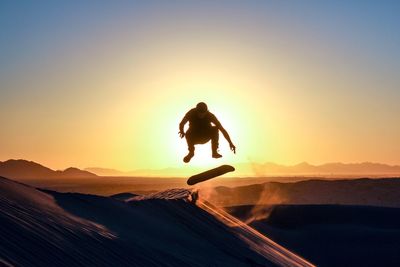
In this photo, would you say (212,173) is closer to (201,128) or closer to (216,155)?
(216,155)

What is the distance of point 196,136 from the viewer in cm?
980

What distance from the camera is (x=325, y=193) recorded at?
75312mm

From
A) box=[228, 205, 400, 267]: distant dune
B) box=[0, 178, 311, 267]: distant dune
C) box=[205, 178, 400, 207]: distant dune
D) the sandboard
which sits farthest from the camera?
box=[205, 178, 400, 207]: distant dune

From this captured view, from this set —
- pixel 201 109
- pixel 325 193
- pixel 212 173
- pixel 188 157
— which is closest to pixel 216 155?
pixel 188 157

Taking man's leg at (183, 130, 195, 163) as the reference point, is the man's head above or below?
above

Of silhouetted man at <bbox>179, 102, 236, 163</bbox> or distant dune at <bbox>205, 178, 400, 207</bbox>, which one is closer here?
silhouetted man at <bbox>179, 102, 236, 163</bbox>

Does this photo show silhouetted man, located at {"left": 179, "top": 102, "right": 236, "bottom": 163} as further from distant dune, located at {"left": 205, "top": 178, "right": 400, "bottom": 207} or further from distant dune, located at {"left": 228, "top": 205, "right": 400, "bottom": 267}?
distant dune, located at {"left": 205, "top": 178, "right": 400, "bottom": 207}

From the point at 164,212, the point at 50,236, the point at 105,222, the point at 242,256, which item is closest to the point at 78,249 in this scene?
the point at 50,236

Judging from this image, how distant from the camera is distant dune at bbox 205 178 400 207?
212 ft

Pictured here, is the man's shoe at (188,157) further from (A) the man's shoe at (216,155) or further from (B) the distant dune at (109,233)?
(B) the distant dune at (109,233)

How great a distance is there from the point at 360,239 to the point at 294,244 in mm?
3381

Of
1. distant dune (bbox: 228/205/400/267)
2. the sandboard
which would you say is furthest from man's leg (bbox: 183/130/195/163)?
distant dune (bbox: 228/205/400/267)

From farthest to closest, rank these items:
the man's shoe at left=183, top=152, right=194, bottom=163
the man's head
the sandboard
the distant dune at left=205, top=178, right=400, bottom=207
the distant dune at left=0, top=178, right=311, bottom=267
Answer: the distant dune at left=205, top=178, right=400, bottom=207
the sandboard
the man's shoe at left=183, top=152, right=194, bottom=163
the man's head
the distant dune at left=0, top=178, right=311, bottom=267

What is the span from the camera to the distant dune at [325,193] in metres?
64.6
